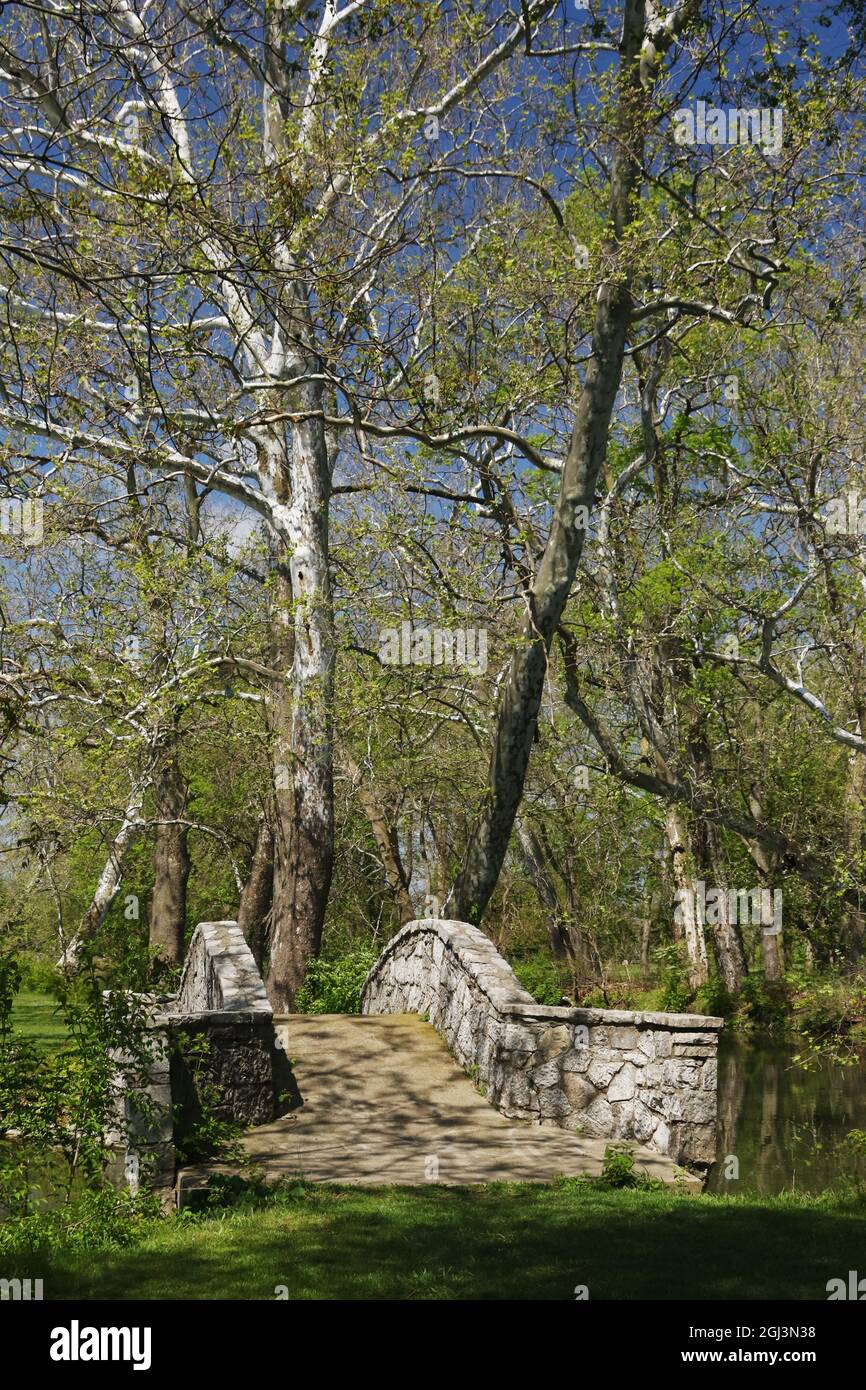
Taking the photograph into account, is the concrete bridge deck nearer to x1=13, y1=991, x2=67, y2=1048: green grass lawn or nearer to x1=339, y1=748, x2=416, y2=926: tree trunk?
x1=13, y1=991, x2=67, y2=1048: green grass lawn

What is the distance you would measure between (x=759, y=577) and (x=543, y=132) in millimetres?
7118

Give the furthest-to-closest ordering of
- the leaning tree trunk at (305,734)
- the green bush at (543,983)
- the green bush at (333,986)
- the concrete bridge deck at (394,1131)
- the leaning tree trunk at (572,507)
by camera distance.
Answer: the green bush at (543,983), the leaning tree trunk at (305,734), the green bush at (333,986), the leaning tree trunk at (572,507), the concrete bridge deck at (394,1131)

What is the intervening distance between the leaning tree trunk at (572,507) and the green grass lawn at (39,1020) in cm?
529

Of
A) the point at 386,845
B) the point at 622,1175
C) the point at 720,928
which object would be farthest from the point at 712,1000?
the point at 622,1175

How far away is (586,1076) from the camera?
9492 millimetres

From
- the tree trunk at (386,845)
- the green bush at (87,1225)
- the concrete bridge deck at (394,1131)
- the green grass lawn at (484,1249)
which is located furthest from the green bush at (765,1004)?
the green bush at (87,1225)

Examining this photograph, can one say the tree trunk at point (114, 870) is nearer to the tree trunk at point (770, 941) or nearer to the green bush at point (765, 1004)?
the green bush at point (765, 1004)

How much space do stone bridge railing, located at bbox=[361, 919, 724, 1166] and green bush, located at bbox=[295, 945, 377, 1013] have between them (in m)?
4.22

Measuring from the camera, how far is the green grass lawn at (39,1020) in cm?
1594

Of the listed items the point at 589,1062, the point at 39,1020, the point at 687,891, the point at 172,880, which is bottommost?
the point at 39,1020

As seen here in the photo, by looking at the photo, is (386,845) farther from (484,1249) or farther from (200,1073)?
(484,1249)

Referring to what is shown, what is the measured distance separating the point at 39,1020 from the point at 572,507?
12009 millimetres

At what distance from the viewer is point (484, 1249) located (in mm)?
6227
